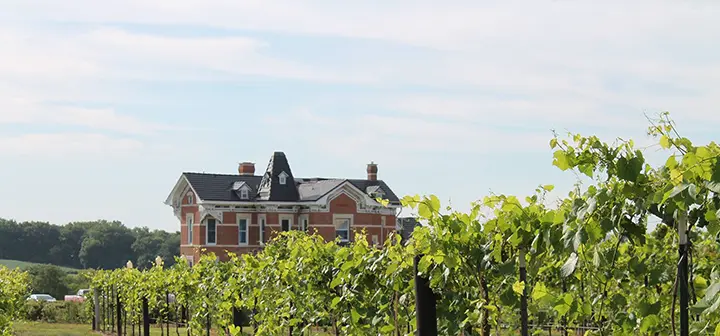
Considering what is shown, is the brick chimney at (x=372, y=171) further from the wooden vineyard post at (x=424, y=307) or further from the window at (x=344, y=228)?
the wooden vineyard post at (x=424, y=307)

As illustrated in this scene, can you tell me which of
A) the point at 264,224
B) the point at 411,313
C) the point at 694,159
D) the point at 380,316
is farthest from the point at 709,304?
the point at 264,224

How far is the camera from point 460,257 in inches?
163

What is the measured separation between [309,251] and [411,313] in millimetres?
2244

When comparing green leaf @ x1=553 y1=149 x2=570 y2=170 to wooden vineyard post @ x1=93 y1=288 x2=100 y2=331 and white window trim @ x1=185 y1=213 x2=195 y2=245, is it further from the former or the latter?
white window trim @ x1=185 y1=213 x2=195 y2=245

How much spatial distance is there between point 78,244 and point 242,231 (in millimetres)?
68046

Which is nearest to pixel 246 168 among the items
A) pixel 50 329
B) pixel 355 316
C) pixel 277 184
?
pixel 277 184

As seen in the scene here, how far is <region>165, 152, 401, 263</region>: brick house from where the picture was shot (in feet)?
138

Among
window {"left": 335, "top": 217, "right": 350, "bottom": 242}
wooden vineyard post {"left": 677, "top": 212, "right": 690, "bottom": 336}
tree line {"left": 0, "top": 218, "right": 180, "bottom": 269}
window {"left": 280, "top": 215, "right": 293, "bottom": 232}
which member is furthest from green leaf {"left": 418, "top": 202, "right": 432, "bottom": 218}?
tree line {"left": 0, "top": 218, "right": 180, "bottom": 269}

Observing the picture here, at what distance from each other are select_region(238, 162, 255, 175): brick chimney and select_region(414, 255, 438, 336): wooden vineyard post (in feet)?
136

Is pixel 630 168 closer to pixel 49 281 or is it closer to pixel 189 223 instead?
pixel 189 223

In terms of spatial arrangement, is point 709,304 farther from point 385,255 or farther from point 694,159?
point 385,255

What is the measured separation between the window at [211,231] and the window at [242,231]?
1135 millimetres

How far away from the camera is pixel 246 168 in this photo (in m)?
45.8

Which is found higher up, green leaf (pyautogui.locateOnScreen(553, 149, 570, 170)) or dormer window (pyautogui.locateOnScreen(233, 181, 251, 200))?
dormer window (pyautogui.locateOnScreen(233, 181, 251, 200))
